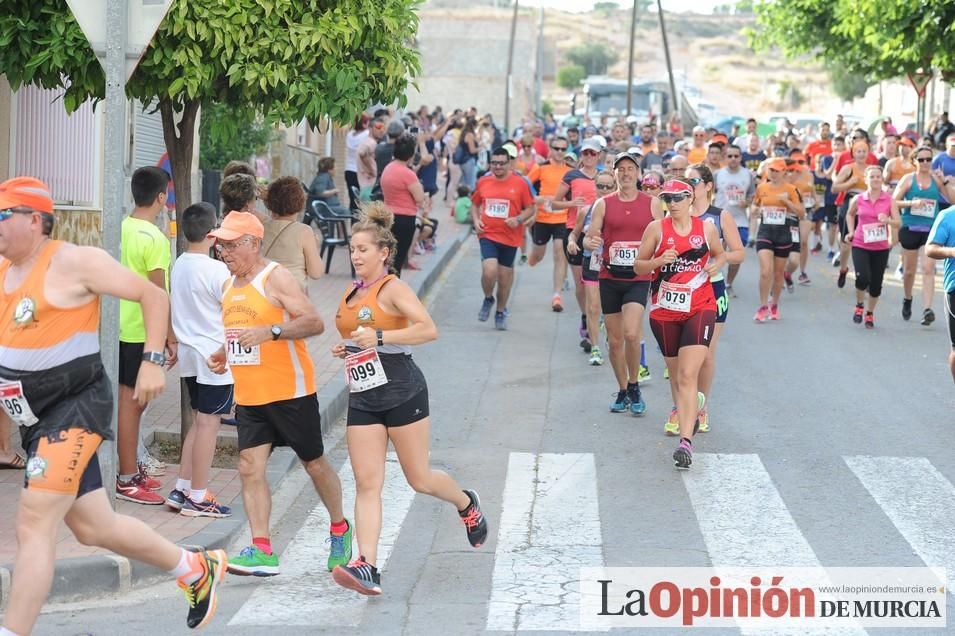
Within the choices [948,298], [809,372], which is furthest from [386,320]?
[809,372]

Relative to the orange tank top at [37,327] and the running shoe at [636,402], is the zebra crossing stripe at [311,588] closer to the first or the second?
the orange tank top at [37,327]

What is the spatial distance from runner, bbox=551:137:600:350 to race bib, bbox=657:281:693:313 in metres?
4.49

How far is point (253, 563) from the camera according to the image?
697 centimetres

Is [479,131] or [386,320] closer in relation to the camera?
[386,320]

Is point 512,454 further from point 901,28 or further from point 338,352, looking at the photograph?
point 901,28

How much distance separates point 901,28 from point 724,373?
1322 cm

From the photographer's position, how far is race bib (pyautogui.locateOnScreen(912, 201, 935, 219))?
16453 mm

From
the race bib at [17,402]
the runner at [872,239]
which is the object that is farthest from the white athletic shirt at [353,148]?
the race bib at [17,402]

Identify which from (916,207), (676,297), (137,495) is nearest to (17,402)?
(137,495)

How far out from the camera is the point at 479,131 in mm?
33250

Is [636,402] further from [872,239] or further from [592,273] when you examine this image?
[872,239]

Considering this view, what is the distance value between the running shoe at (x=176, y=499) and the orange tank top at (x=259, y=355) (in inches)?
50.9

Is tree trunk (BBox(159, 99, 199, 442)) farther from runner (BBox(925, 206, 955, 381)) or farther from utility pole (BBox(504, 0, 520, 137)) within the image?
utility pole (BBox(504, 0, 520, 137))

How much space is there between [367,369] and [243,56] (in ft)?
7.83
